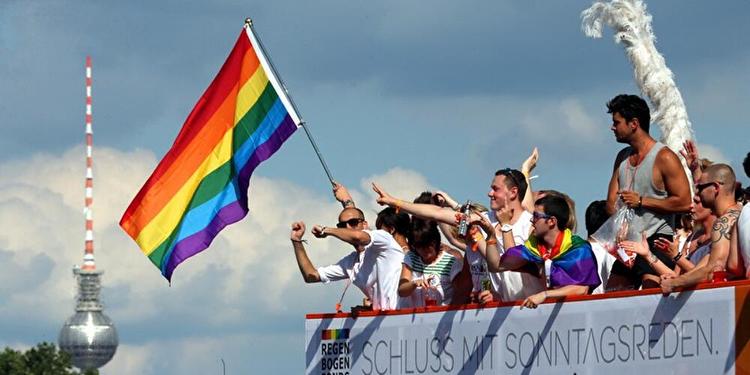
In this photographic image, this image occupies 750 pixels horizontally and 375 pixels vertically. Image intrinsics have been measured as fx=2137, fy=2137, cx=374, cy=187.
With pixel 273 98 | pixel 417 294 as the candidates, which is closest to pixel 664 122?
pixel 417 294

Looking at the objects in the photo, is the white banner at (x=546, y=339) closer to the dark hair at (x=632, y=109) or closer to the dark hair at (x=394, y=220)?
the dark hair at (x=394, y=220)

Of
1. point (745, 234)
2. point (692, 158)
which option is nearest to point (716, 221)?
point (745, 234)

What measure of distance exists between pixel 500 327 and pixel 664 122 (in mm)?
2917

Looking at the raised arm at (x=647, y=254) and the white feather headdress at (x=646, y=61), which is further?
the white feather headdress at (x=646, y=61)

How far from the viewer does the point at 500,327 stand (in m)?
13.5

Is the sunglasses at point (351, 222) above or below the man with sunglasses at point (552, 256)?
above

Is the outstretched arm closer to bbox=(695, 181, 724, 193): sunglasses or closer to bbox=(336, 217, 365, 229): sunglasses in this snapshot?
bbox=(336, 217, 365, 229): sunglasses

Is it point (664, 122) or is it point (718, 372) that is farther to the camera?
point (664, 122)

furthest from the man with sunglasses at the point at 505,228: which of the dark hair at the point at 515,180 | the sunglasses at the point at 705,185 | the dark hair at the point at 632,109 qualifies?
the sunglasses at the point at 705,185

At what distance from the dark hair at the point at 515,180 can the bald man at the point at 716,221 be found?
1.57 m

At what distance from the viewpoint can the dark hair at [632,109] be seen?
13711 millimetres

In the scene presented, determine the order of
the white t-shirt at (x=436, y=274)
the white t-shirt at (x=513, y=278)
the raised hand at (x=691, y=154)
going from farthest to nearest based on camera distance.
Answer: the white t-shirt at (x=436, y=274)
the raised hand at (x=691, y=154)
the white t-shirt at (x=513, y=278)

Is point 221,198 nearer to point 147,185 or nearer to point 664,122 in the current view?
point 147,185

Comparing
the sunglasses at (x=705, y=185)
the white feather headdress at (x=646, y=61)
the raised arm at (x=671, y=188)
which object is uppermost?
the white feather headdress at (x=646, y=61)
